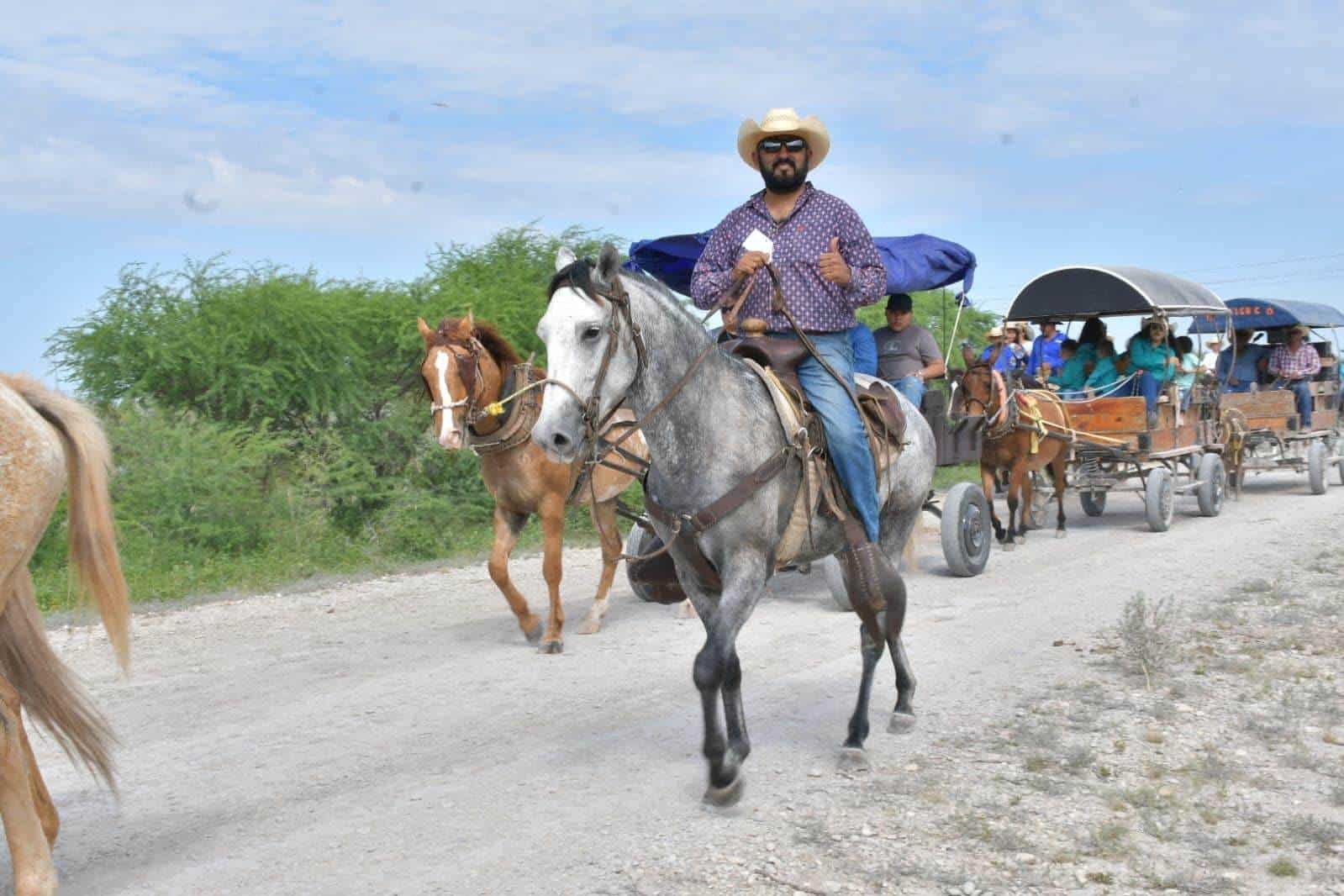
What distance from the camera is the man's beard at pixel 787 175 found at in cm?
554

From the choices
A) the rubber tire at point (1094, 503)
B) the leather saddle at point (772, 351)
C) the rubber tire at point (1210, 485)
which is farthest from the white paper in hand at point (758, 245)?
the rubber tire at point (1094, 503)

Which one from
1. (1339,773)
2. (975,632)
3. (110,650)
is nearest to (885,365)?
(975,632)

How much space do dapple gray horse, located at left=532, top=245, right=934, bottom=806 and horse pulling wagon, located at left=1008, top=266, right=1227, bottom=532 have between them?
854 cm

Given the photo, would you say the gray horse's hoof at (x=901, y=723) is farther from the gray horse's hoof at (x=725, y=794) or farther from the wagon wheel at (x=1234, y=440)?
the wagon wheel at (x=1234, y=440)

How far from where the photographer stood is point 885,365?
10.3 metres

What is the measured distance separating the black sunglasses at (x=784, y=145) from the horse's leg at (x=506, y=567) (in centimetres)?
332

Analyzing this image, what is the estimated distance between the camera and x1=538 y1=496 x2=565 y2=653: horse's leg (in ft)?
25.2

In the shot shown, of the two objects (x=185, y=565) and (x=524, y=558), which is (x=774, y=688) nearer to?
(x=524, y=558)

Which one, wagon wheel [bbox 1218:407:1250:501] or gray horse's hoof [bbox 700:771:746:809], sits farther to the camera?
wagon wheel [bbox 1218:407:1250:501]

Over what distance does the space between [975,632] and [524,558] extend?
4.91m

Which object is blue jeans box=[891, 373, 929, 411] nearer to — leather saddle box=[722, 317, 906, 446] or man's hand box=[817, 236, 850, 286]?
leather saddle box=[722, 317, 906, 446]

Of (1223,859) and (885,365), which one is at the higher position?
(885,365)

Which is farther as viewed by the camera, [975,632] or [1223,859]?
[975,632]

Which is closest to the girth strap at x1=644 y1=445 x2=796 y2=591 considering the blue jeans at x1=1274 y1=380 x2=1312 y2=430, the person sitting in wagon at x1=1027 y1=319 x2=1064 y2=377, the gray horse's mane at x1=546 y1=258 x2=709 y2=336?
the gray horse's mane at x1=546 y1=258 x2=709 y2=336
